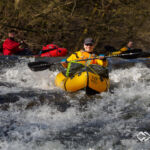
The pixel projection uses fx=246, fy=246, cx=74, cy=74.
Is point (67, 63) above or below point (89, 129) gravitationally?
above

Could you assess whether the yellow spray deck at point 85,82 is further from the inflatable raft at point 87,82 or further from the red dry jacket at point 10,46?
the red dry jacket at point 10,46

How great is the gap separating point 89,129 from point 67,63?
7.18 feet

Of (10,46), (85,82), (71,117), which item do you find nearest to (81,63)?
(85,82)

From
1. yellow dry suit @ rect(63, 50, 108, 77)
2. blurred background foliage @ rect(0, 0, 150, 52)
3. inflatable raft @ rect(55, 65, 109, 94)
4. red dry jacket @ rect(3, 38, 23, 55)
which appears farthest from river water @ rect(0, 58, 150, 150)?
blurred background foliage @ rect(0, 0, 150, 52)

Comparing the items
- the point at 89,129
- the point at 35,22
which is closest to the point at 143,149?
the point at 89,129

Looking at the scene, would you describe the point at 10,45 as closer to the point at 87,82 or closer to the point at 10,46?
the point at 10,46

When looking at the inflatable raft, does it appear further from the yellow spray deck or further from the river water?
the river water

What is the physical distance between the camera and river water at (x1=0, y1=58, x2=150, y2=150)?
341cm

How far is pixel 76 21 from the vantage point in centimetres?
1161

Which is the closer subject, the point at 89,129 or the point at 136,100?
the point at 89,129

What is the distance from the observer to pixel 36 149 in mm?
3248

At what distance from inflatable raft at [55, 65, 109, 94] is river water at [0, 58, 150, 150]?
0.13 metres

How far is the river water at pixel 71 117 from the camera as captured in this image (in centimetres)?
341

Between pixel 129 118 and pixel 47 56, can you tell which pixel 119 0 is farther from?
pixel 129 118
